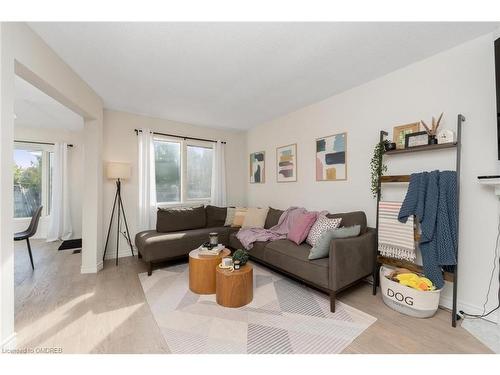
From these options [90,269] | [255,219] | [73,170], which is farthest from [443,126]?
[73,170]

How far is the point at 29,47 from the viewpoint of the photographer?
1635mm

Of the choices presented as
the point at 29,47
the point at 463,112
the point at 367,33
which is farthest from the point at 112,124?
the point at 463,112

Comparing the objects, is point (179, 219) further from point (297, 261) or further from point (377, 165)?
point (377, 165)

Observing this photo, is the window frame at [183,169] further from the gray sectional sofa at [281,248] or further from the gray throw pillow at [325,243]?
the gray throw pillow at [325,243]

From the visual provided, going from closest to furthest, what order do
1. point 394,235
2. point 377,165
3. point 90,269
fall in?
point 394,235, point 377,165, point 90,269

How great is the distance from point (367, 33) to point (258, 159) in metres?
2.85

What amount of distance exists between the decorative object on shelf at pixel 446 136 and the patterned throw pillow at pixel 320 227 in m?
1.21

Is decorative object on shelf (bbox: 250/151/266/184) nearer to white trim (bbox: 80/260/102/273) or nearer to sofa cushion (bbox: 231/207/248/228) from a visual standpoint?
sofa cushion (bbox: 231/207/248/228)

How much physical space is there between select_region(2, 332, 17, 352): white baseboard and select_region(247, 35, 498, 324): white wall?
10.6ft

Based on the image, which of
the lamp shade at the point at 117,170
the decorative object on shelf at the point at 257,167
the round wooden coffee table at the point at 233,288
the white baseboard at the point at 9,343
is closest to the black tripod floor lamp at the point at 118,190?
the lamp shade at the point at 117,170

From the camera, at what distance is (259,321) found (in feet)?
5.95

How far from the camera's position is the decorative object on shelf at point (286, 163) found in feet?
A: 11.7

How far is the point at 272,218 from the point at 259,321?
6.03 feet
